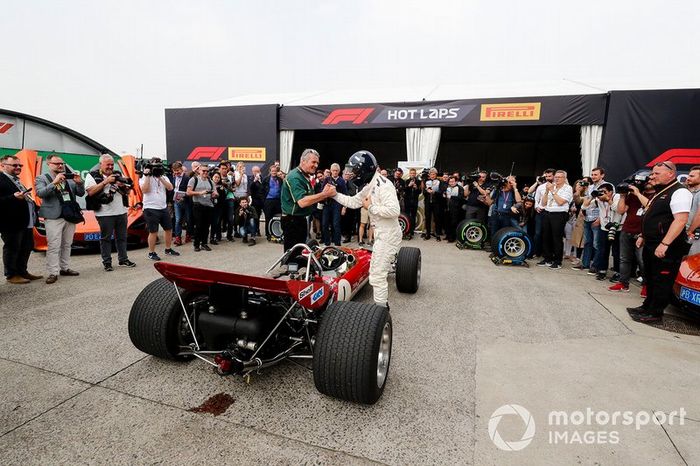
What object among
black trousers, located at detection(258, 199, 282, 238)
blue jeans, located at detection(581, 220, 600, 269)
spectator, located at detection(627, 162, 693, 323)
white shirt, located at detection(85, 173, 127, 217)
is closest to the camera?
spectator, located at detection(627, 162, 693, 323)

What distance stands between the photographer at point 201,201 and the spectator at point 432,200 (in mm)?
5538

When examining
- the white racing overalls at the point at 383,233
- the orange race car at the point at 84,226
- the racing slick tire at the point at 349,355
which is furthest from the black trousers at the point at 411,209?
the racing slick tire at the point at 349,355

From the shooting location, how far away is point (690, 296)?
12.1ft

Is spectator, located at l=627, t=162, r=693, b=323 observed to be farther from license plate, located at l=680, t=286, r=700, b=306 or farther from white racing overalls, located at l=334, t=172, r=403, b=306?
white racing overalls, located at l=334, t=172, r=403, b=306

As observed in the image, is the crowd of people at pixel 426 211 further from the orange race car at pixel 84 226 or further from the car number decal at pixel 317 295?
the car number decal at pixel 317 295

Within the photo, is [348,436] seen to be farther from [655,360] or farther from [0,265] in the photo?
[0,265]

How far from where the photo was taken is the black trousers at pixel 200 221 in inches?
279

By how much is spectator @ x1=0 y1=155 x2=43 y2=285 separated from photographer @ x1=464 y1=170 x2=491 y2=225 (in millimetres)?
8278

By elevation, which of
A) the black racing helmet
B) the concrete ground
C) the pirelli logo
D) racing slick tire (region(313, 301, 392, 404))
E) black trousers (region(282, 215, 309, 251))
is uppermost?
the pirelli logo

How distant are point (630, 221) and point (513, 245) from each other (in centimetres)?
192

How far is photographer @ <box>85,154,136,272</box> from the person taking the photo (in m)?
5.14

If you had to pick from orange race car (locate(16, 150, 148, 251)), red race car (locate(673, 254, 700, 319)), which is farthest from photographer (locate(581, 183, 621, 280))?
orange race car (locate(16, 150, 148, 251))

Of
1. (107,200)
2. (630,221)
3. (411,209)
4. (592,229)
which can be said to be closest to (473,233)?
(411,209)

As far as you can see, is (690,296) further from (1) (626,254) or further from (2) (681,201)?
(1) (626,254)
